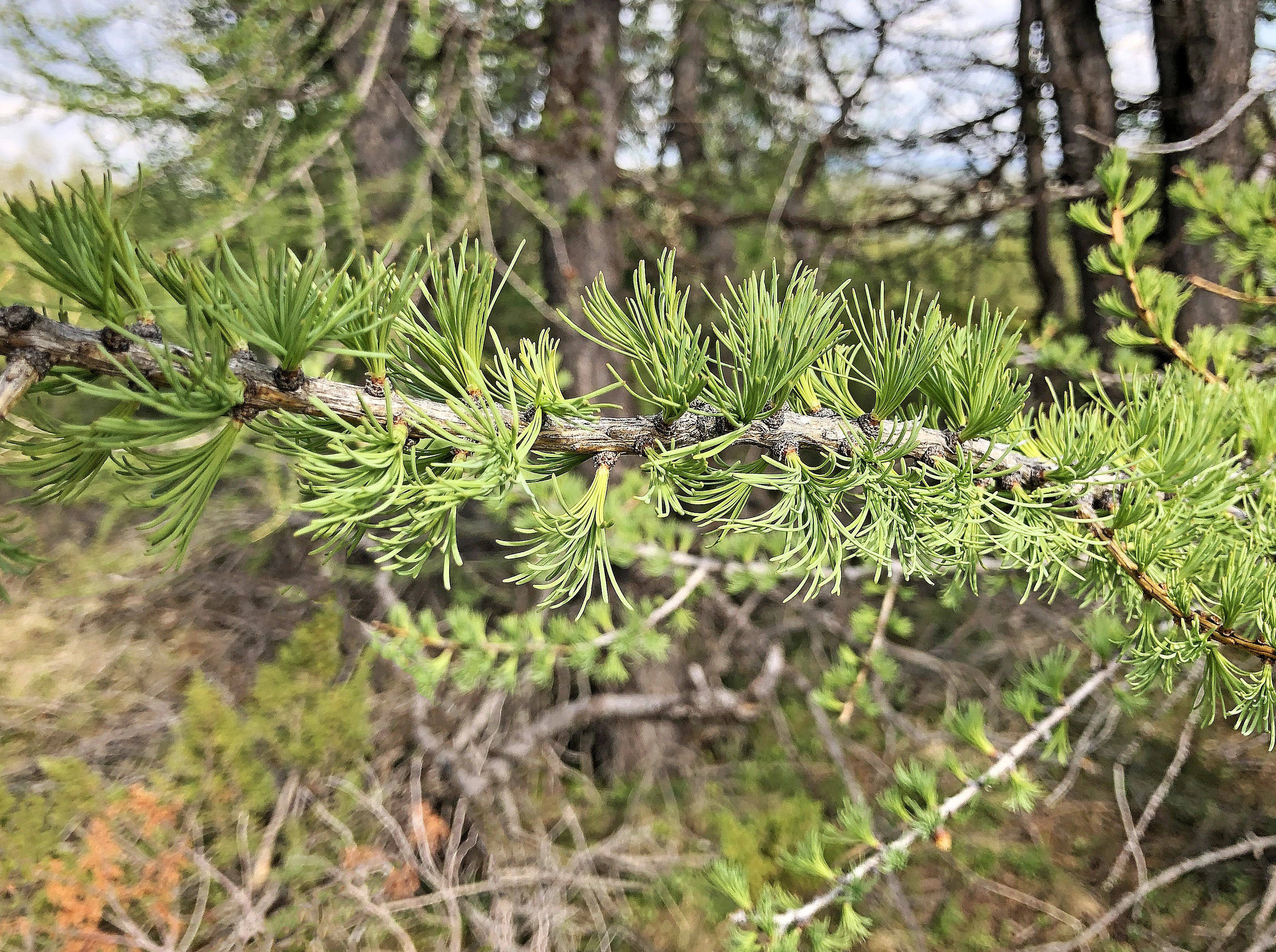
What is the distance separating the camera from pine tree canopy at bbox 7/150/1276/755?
1.08 feet

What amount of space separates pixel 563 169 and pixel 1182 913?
285cm

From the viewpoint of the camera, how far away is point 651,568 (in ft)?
4.61

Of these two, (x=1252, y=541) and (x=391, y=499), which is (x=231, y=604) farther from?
(x=1252, y=541)

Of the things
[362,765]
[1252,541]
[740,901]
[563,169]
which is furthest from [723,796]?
[563,169]

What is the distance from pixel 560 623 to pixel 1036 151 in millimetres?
1985

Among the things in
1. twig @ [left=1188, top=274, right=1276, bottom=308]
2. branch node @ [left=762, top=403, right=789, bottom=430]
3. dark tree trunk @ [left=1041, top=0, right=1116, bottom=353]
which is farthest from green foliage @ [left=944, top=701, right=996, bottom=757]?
dark tree trunk @ [left=1041, top=0, right=1116, bottom=353]

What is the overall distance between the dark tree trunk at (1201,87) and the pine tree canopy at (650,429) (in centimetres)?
119

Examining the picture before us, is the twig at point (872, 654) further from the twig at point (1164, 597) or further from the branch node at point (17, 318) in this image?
the branch node at point (17, 318)

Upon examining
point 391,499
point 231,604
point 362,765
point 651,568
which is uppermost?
point 391,499

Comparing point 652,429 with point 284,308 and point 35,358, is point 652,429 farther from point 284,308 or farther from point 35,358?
point 35,358

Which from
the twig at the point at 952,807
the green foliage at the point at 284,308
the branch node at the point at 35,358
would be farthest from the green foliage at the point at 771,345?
the twig at the point at 952,807

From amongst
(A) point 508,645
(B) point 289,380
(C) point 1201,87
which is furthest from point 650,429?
(C) point 1201,87

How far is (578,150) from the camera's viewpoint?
80.7 inches

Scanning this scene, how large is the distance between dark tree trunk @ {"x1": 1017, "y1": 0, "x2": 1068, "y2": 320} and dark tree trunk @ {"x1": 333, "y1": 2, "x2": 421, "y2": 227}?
1838 mm
